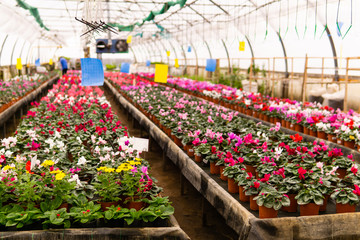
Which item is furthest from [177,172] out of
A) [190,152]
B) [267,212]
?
[267,212]

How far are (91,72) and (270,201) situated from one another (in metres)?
3.99

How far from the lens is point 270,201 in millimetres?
2873

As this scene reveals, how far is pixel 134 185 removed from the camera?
2.99 m

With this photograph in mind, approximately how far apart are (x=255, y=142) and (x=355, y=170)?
4.47 ft

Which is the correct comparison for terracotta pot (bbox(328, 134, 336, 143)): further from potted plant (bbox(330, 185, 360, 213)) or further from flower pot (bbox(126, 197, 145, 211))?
flower pot (bbox(126, 197, 145, 211))

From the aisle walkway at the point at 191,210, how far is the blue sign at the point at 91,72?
6.05 feet

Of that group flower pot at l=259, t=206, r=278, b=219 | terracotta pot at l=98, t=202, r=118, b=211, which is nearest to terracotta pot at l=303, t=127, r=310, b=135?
flower pot at l=259, t=206, r=278, b=219

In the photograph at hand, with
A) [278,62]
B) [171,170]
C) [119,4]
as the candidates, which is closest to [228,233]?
[171,170]

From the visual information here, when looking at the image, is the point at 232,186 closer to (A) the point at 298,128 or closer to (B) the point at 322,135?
(B) the point at 322,135

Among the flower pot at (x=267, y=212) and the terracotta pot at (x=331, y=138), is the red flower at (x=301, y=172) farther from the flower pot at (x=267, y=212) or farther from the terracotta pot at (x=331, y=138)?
the terracotta pot at (x=331, y=138)

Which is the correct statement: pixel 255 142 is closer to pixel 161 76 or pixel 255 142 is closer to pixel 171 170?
pixel 171 170

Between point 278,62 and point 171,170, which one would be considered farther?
point 278,62

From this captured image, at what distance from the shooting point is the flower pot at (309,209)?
299cm

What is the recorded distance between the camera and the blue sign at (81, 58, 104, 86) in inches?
228
